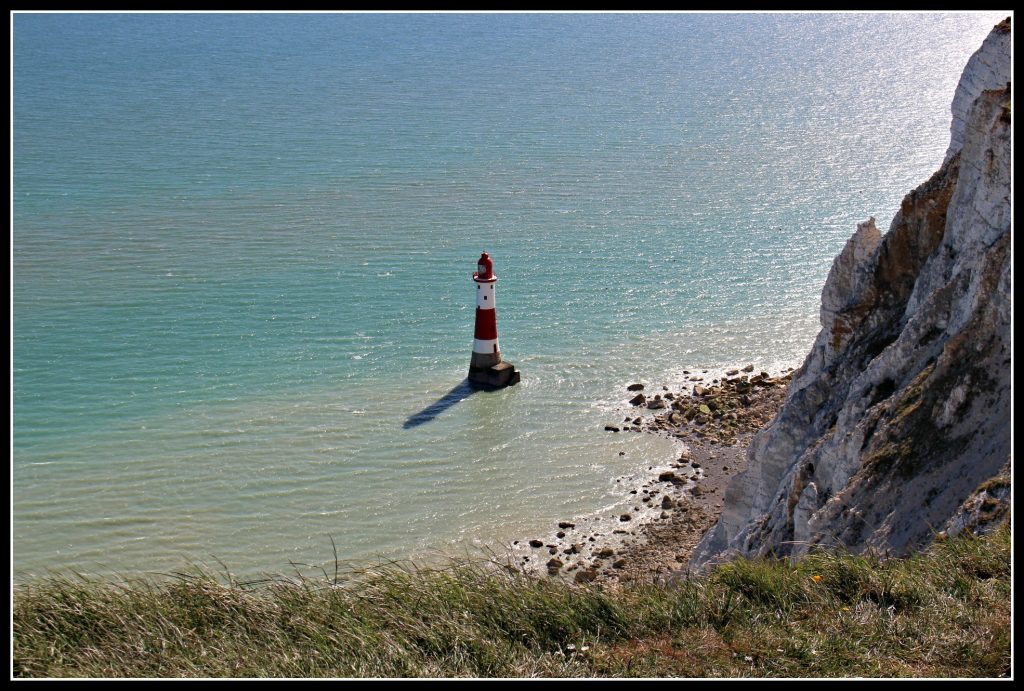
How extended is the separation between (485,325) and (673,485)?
5.33 metres

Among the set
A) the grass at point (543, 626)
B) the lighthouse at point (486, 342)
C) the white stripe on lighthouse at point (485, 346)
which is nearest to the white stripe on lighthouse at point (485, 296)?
the lighthouse at point (486, 342)

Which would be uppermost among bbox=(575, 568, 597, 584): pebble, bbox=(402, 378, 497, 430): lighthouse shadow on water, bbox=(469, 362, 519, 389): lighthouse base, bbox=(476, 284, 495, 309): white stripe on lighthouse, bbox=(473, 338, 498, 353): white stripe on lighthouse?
bbox=(476, 284, 495, 309): white stripe on lighthouse

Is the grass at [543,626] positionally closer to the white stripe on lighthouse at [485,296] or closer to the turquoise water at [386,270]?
the turquoise water at [386,270]

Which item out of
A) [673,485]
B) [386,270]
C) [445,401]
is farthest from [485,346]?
[386,270]

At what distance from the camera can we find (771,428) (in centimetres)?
1213

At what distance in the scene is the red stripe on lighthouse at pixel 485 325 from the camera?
2031 centimetres

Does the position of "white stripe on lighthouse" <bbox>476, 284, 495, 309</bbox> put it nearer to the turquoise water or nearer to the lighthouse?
Answer: the lighthouse

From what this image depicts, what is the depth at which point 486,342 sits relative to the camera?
2036 centimetres

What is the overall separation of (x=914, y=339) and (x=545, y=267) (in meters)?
16.1

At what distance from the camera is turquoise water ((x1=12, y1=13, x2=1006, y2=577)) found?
54.0 ft

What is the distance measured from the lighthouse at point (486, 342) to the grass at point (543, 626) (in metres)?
13.5

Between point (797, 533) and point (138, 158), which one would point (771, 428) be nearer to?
point (797, 533)

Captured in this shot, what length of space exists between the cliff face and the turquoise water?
371cm

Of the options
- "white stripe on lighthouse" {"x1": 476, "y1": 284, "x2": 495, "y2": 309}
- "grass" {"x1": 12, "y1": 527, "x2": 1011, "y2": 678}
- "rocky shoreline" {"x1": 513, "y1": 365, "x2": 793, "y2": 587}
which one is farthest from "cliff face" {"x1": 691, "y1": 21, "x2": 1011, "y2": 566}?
"white stripe on lighthouse" {"x1": 476, "y1": 284, "x2": 495, "y2": 309}
